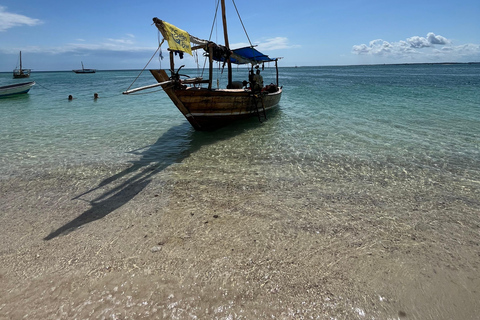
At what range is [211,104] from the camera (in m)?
11.3

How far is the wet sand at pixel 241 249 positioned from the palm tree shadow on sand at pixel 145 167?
0.05 metres

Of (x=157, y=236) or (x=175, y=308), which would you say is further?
(x=157, y=236)

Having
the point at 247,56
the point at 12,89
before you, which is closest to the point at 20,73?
the point at 12,89

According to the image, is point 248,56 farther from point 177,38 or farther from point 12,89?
point 12,89

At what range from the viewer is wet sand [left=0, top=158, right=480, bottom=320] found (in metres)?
3.03

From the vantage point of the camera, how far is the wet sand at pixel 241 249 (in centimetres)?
303

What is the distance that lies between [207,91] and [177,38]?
2.26m

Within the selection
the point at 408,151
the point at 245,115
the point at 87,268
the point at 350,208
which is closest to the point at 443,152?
the point at 408,151

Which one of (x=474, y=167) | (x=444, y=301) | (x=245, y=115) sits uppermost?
(x=245, y=115)

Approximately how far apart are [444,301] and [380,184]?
3.47 metres

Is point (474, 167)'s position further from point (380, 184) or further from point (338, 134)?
point (338, 134)

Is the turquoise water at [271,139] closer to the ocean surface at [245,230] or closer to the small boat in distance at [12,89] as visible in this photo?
the ocean surface at [245,230]

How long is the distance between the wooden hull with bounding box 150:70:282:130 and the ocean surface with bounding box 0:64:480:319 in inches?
85.5

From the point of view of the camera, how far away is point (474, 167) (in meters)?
7.20
